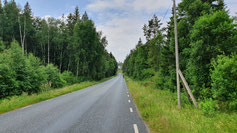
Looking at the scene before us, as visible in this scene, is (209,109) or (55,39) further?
(55,39)

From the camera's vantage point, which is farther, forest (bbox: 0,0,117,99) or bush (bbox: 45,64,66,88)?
forest (bbox: 0,0,117,99)

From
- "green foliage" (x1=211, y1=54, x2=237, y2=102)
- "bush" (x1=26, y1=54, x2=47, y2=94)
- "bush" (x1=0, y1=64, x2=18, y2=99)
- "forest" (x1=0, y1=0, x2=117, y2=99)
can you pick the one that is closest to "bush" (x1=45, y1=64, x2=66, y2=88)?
→ "forest" (x1=0, y1=0, x2=117, y2=99)

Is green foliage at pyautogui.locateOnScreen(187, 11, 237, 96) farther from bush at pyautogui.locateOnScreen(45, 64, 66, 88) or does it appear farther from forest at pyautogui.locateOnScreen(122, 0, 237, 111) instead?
bush at pyautogui.locateOnScreen(45, 64, 66, 88)

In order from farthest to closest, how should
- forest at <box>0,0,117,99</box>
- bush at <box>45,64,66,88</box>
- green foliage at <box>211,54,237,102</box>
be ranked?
1. forest at <box>0,0,117,99</box>
2. bush at <box>45,64,66,88</box>
3. green foliage at <box>211,54,237,102</box>

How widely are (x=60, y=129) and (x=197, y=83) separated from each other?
7.59m

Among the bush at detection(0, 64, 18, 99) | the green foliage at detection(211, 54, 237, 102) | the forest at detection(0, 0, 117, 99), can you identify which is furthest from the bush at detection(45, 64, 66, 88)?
the green foliage at detection(211, 54, 237, 102)

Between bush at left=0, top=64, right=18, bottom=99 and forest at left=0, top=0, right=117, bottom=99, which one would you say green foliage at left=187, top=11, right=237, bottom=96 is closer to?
bush at left=0, top=64, right=18, bottom=99

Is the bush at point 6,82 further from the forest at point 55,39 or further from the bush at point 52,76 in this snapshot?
the bush at point 52,76

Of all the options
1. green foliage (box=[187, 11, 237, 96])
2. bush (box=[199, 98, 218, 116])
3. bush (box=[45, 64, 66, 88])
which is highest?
green foliage (box=[187, 11, 237, 96])

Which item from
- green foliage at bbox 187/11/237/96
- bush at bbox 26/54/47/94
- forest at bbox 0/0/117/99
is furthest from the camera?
forest at bbox 0/0/117/99

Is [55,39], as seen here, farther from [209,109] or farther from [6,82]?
[209,109]

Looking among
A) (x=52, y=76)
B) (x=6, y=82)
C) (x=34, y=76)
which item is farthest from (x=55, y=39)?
(x=6, y=82)

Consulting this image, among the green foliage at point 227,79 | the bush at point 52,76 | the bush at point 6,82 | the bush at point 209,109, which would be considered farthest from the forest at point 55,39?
the green foliage at point 227,79

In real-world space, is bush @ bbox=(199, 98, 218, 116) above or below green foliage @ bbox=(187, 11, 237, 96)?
below
